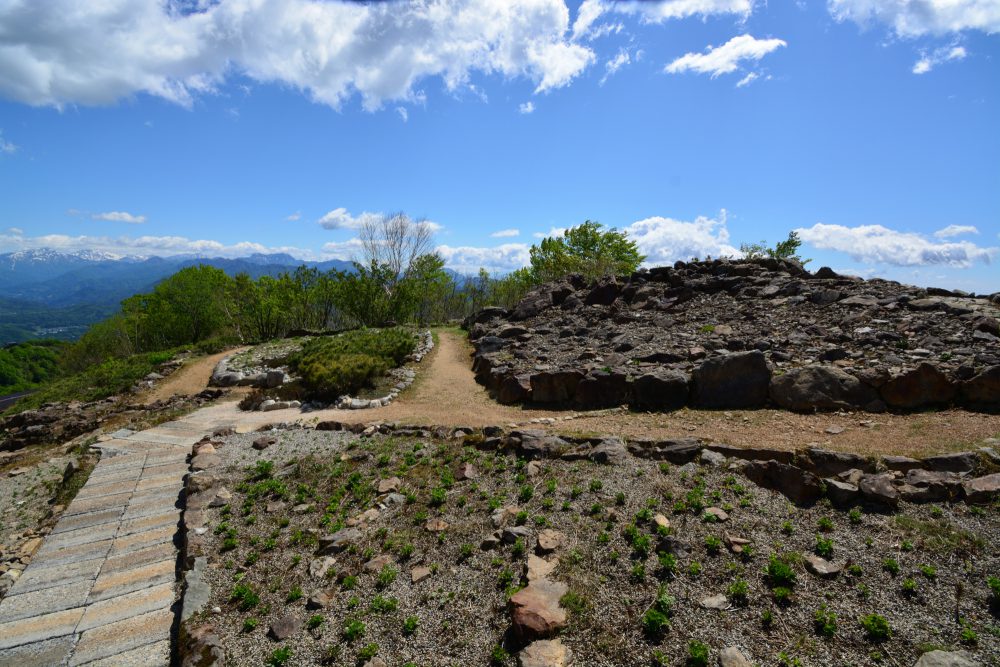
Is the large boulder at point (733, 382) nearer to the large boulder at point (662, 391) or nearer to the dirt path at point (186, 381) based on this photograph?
the large boulder at point (662, 391)

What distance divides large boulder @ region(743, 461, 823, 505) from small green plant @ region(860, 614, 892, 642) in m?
2.12

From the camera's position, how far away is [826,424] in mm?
9625

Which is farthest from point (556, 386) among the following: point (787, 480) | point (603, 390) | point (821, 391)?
point (787, 480)

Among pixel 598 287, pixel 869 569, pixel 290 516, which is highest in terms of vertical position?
pixel 598 287

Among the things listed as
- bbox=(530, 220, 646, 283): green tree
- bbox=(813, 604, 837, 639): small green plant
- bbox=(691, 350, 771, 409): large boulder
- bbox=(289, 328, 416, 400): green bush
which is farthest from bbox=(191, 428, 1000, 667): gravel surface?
bbox=(530, 220, 646, 283): green tree

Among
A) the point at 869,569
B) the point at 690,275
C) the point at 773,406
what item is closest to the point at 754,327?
the point at 773,406

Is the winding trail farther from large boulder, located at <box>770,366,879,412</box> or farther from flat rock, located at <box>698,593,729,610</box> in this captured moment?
flat rock, located at <box>698,593,729,610</box>

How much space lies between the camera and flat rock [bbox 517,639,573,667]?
421 centimetres

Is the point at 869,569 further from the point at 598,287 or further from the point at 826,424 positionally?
the point at 598,287

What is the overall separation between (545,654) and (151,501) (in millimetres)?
7800

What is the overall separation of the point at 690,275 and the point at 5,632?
2395 centimetres

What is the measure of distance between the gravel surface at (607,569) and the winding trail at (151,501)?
85cm

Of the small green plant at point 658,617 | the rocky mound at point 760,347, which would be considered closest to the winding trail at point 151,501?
the rocky mound at point 760,347

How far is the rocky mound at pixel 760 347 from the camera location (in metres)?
10.3
